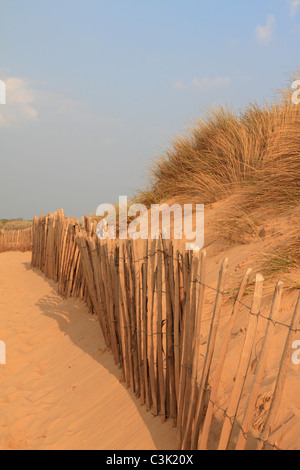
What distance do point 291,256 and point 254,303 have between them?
219 cm

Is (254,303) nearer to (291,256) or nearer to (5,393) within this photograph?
(291,256)

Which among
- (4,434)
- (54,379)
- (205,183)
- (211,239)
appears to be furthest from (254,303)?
(205,183)

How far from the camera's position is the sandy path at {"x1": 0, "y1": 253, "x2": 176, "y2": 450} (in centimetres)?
298

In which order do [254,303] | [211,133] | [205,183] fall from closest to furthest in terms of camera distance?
[254,303] → [205,183] → [211,133]

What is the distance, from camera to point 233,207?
19.4ft

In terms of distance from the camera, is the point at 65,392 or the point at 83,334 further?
the point at 83,334

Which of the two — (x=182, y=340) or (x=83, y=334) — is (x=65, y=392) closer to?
(x=83, y=334)

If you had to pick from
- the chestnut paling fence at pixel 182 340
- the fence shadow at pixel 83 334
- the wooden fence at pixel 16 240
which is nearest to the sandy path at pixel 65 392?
the fence shadow at pixel 83 334

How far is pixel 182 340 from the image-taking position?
8.58 ft

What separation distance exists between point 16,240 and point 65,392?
11.0m

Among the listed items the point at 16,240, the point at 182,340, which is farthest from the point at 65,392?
the point at 16,240

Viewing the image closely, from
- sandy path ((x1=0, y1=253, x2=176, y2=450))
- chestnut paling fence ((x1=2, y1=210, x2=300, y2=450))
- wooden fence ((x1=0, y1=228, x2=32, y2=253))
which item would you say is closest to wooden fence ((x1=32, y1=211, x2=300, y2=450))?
chestnut paling fence ((x1=2, y1=210, x2=300, y2=450))

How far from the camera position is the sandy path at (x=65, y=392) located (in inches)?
117

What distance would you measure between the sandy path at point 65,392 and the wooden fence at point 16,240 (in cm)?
756
